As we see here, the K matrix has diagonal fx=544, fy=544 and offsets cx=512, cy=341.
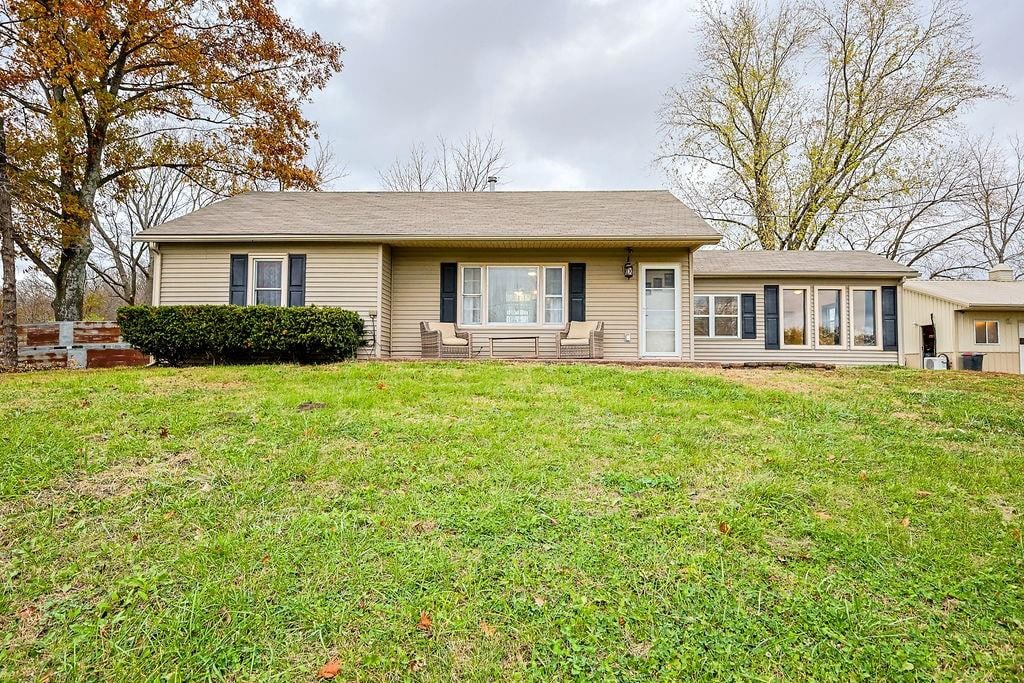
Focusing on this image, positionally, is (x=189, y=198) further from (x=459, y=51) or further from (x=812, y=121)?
(x=812, y=121)

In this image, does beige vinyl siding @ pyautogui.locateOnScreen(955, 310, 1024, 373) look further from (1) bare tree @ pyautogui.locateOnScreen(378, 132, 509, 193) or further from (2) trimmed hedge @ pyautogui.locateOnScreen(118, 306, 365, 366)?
(1) bare tree @ pyautogui.locateOnScreen(378, 132, 509, 193)

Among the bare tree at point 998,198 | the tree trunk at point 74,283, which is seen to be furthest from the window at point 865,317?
the tree trunk at point 74,283

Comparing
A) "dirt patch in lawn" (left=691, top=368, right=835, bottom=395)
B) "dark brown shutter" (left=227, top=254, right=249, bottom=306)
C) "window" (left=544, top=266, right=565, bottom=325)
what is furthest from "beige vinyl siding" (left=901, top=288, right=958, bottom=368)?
"dark brown shutter" (left=227, top=254, right=249, bottom=306)

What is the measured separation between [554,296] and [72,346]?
32.6 feet

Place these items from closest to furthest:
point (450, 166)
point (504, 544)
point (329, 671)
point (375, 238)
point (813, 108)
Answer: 1. point (329, 671)
2. point (504, 544)
3. point (375, 238)
4. point (813, 108)
5. point (450, 166)

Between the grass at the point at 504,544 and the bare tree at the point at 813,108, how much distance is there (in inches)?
673

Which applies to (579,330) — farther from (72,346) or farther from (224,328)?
(72,346)

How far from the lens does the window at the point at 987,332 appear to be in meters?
14.3

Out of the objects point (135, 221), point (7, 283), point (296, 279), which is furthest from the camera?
point (135, 221)

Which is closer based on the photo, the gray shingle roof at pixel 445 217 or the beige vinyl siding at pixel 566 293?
the gray shingle roof at pixel 445 217

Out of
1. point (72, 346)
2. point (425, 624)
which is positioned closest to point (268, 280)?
point (72, 346)

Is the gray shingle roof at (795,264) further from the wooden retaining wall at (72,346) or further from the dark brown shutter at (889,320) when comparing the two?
the wooden retaining wall at (72,346)

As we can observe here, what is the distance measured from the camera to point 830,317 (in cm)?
1316

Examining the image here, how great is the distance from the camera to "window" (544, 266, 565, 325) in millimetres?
11070
